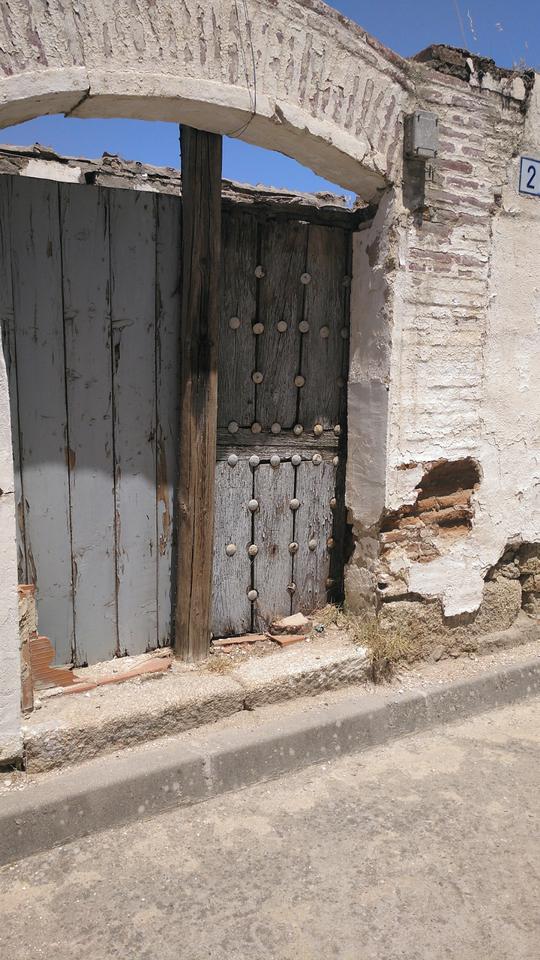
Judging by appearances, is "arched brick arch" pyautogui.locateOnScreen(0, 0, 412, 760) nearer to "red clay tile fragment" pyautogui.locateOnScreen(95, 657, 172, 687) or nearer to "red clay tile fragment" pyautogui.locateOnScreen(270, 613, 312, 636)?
"red clay tile fragment" pyautogui.locateOnScreen(95, 657, 172, 687)

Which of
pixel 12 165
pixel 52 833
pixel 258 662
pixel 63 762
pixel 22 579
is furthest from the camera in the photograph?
pixel 12 165

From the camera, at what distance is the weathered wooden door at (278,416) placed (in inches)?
123

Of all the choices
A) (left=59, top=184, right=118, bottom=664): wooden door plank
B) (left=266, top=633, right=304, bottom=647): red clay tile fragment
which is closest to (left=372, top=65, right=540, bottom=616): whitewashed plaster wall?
(left=266, top=633, right=304, bottom=647): red clay tile fragment

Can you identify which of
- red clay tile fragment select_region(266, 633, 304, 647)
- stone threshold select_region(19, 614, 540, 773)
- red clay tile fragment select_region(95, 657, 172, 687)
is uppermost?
red clay tile fragment select_region(95, 657, 172, 687)

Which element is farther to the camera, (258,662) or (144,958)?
(258,662)

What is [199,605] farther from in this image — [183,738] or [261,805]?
[261,805]

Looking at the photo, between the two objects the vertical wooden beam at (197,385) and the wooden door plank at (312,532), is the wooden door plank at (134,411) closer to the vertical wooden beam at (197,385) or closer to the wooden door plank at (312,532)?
the vertical wooden beam at (197,385)

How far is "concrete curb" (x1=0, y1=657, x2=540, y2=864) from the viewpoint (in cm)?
234

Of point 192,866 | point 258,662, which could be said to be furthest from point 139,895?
point 258,662

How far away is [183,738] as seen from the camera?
108 inches

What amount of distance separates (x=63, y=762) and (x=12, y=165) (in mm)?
3232

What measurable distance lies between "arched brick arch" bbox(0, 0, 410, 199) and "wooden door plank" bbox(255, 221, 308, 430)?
330 mm

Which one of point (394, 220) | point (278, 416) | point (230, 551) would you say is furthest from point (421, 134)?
point (230, 551)

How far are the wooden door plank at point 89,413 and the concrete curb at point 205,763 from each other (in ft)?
1.87
